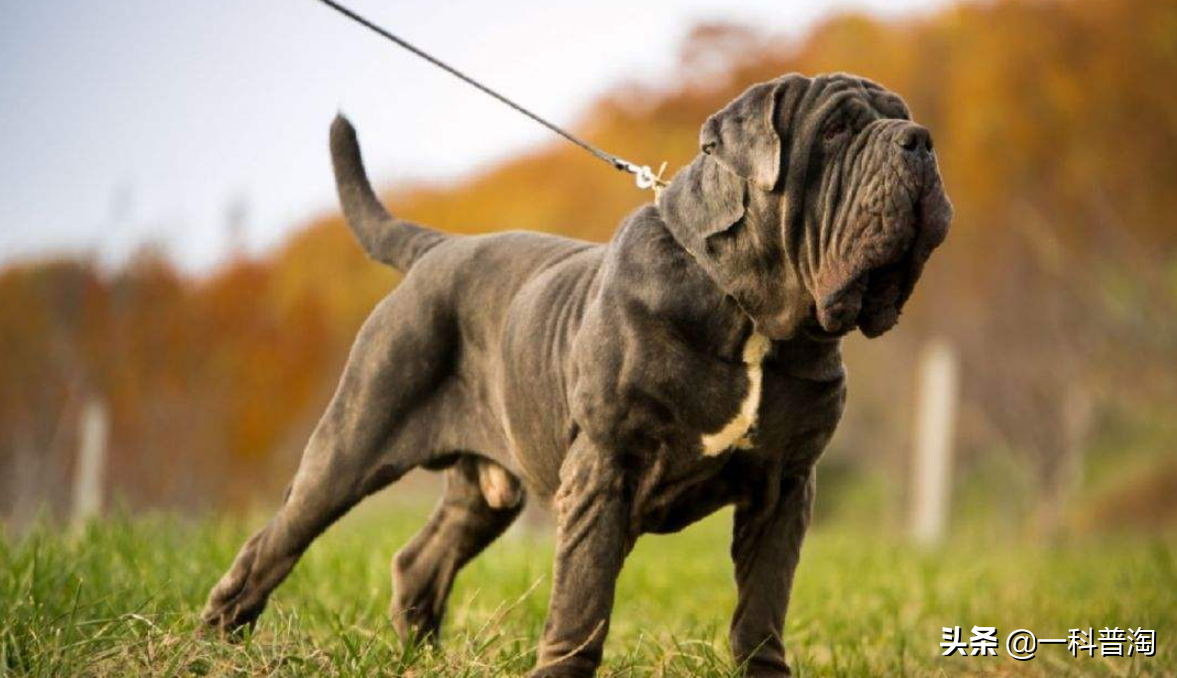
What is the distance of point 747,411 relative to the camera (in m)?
3.45

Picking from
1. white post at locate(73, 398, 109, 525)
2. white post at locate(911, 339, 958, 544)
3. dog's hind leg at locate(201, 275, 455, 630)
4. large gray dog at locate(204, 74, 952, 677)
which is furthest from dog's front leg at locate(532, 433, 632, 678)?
white post at locate(911, 339, 958, 544)

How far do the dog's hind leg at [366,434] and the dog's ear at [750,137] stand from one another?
A: 124 cm

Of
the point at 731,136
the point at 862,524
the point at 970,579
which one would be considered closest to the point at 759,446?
the point at 731,136

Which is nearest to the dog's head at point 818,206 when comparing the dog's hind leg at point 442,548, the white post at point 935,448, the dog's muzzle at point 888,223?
the dog's muzzle at point 888,223

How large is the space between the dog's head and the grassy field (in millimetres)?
1016

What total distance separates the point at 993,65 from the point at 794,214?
46.3 ft

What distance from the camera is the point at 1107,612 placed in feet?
20.1

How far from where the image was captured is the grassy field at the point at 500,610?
12.2 feet

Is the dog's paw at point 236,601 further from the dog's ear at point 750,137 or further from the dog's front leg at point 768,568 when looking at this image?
the dog's ear at point 750,137

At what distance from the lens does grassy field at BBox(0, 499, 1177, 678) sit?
3.72 m

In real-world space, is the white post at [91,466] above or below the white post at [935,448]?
below

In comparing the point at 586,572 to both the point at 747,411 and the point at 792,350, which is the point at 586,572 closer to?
the point at 747,411

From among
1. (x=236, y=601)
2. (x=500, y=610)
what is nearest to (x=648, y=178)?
(x=500, y=610)

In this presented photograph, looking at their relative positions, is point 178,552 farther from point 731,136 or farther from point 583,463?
point 731,136
